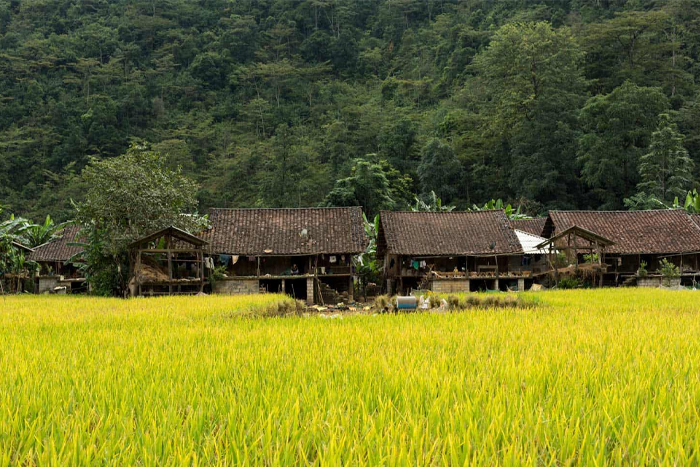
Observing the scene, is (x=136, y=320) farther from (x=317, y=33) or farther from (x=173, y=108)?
(x=317, y=33)

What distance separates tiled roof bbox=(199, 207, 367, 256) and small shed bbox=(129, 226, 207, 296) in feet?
4.05

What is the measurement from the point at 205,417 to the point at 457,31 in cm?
5864

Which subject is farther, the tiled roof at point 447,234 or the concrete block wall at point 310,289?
the tiled roof at point 447,234

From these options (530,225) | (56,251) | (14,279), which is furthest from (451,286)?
(56,251)

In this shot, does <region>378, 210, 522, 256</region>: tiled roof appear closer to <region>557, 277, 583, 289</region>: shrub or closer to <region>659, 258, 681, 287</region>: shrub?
<region>557, 277, 583, 289</region>: shrub

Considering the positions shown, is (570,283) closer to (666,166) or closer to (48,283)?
(666,166)

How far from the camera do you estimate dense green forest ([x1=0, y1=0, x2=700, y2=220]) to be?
3541 cm

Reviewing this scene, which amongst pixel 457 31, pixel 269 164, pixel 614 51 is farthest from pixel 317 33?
pixel 614 51

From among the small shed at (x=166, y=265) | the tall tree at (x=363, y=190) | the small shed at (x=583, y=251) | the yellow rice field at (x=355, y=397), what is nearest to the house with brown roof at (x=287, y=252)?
the small shed at (x=166, y=265)

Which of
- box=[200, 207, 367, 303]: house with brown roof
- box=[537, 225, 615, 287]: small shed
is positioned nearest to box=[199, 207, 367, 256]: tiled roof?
box=[200, 207, 367, 303]: house with brown roof

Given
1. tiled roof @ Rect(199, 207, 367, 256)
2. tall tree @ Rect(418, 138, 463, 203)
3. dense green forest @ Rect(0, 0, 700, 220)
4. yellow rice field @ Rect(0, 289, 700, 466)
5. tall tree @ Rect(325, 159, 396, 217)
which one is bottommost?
yellow rice field @ Rect(0, 289, 700, 466)

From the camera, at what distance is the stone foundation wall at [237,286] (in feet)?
72.7

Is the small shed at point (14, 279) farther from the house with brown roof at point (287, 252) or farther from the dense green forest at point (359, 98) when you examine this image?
the dense green forest at point (359, 98)

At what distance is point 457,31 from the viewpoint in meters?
55.7
